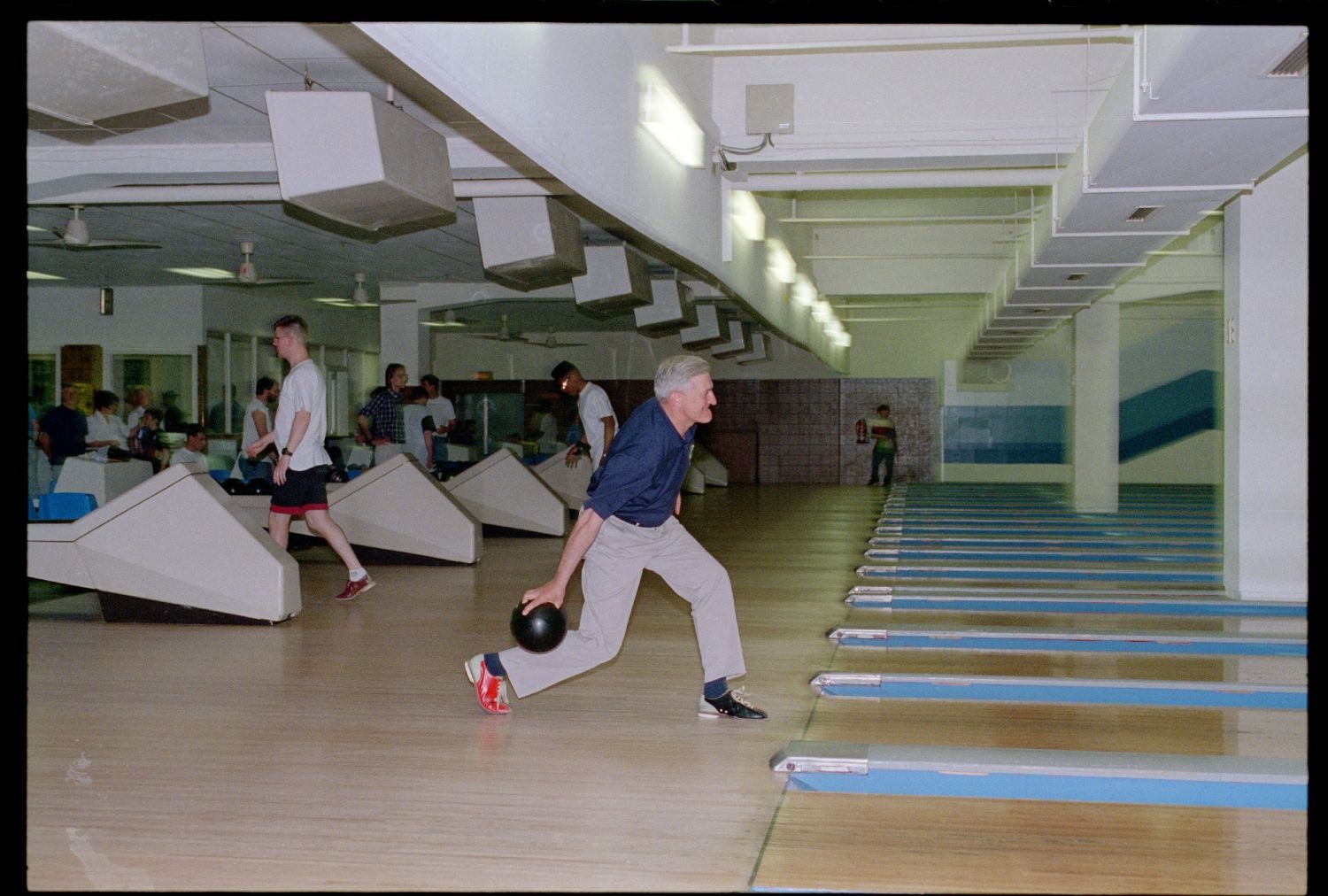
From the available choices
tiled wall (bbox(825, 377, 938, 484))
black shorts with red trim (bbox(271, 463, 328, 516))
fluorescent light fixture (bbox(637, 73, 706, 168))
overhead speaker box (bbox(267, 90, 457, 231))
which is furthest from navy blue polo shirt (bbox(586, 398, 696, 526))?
tiled wall (bbox(825, 377, 938, 484))

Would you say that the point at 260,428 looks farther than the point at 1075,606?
Yes

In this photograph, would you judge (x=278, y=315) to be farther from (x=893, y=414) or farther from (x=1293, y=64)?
(x=1293, y=64)

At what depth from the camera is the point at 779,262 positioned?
13.5m

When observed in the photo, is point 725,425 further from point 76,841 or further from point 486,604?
point 76,841

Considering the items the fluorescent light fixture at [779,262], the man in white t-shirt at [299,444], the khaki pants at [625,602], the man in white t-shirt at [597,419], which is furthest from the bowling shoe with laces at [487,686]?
the fluorescent light fixture at [779,262]

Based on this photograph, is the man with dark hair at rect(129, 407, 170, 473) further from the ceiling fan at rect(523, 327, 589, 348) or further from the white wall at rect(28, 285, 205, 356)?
the ceiling fan at rect(523, 327, 589, 348)

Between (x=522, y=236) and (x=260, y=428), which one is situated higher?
(x=522, y=236)

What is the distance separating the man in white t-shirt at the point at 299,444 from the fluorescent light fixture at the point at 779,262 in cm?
630

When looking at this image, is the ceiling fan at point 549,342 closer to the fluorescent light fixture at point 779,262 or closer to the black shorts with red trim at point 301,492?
the fluorescent light fixture at point 779,262

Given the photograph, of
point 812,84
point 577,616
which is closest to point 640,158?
point 812,84

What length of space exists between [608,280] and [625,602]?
7107mm

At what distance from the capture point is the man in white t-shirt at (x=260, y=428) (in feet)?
33.0

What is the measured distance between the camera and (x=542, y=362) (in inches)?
959

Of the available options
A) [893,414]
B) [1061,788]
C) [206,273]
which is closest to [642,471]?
[1061,788]
